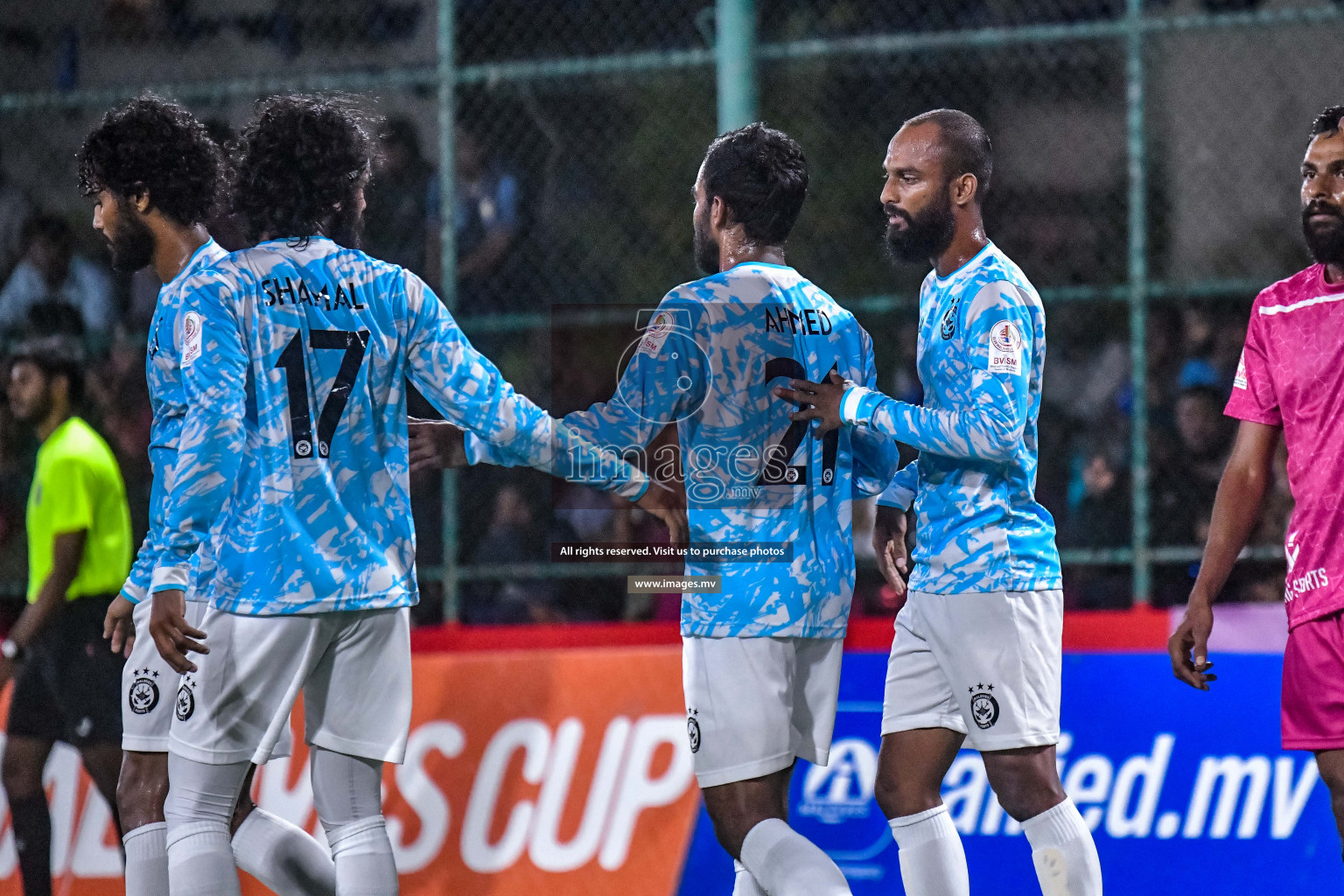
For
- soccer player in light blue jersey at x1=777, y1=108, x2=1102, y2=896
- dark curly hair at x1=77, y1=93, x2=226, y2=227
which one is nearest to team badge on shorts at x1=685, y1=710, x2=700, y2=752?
soccer player in light blue jersey at x1=777, y1=108, x2=1102, y2=896

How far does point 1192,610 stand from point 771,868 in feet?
3.93

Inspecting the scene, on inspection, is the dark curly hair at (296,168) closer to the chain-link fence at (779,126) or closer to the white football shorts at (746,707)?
the white football shorts at (746,707)

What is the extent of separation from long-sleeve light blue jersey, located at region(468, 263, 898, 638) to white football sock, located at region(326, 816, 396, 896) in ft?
2.90

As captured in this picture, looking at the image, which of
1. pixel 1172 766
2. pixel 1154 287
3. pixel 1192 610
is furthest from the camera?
pixel 1154 287

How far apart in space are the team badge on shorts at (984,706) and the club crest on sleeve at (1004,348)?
31.3 inches

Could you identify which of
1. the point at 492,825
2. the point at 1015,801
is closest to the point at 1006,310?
the point at 1015,801

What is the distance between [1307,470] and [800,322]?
4.08 feet

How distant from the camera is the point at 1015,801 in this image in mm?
4109

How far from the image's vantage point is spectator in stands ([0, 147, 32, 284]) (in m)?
8.54

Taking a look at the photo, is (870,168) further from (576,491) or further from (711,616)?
(711,616)

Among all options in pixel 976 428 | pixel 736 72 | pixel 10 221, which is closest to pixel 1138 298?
pixel 736 72

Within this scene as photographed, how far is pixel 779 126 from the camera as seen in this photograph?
9031 mm

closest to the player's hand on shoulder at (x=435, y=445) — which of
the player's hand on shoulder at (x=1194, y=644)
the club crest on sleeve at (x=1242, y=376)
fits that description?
the player's hand on shoulder at (x=1194, y=644)

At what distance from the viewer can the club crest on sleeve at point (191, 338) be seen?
372 centimetres
